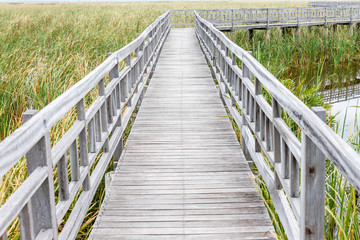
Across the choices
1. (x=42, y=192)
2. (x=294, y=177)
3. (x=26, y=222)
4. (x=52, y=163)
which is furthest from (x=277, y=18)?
(x=26, y=222)

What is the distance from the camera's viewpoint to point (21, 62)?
27.0ft

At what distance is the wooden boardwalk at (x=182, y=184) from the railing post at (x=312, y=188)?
0.95 metres

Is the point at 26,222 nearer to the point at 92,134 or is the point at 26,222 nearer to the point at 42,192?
the point at 42,192

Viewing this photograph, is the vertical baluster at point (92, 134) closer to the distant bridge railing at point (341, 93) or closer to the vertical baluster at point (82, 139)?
the vertical baluster at point (82, 139)

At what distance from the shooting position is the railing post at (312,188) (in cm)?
242

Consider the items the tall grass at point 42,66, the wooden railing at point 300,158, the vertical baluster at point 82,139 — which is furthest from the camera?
the tall grass at point 42,66

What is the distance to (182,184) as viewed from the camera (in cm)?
449

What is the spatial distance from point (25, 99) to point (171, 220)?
139 inches

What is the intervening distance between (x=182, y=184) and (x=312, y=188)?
2.15 metres

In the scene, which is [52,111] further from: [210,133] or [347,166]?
[210,133]

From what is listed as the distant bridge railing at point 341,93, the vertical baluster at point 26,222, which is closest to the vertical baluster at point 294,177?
the vertical baluster at point 26,222

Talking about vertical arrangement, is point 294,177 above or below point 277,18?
below

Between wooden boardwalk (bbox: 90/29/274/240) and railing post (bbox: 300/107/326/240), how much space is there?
95cm

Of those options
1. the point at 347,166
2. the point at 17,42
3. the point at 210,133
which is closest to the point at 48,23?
the point at 17,42
